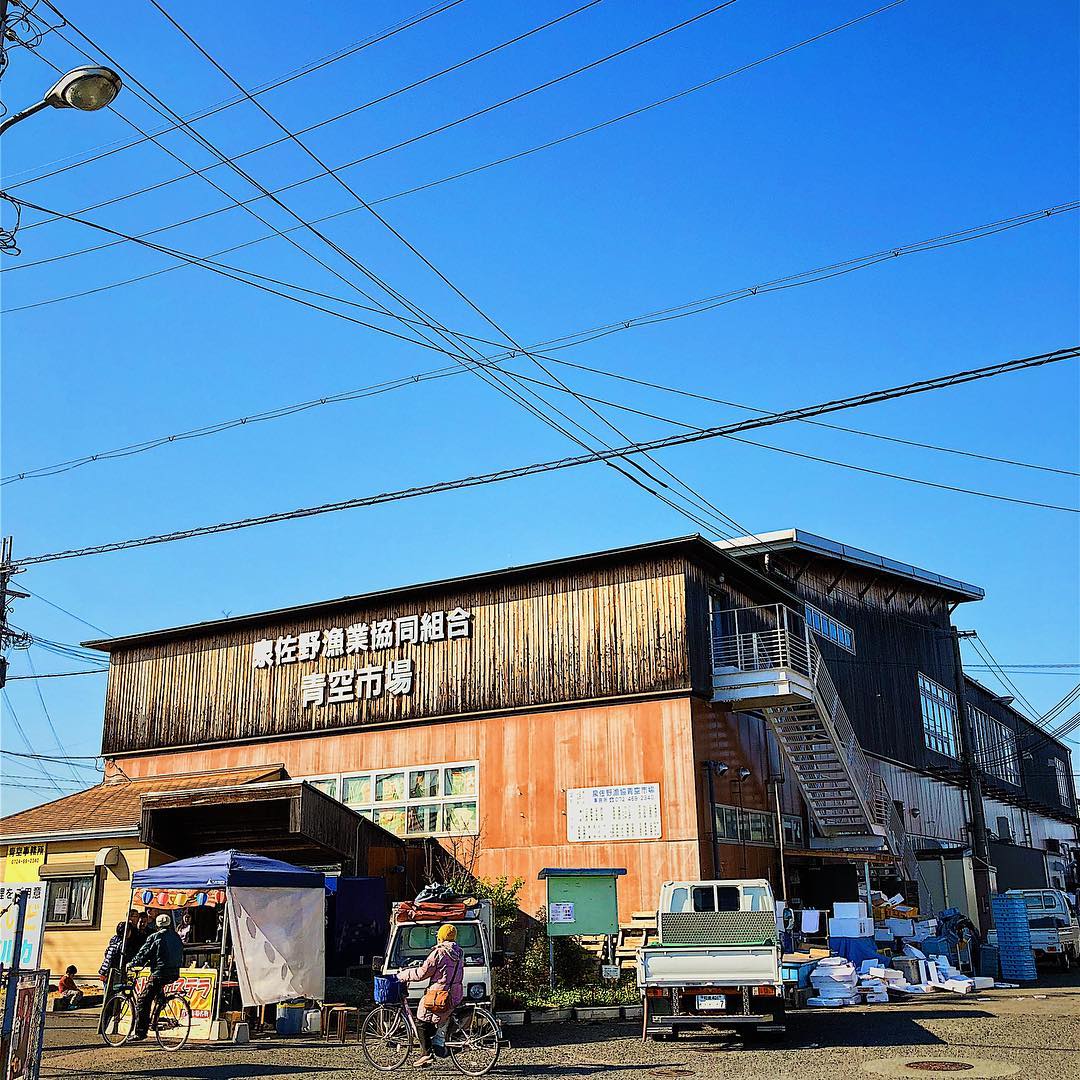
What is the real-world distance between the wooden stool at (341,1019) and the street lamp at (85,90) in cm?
1258

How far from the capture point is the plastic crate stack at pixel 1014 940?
86.6 ft

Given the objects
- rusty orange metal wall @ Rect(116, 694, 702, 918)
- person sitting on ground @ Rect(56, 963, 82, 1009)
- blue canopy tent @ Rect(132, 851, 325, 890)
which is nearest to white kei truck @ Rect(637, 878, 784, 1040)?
blue canopy tent @ Rect(132, 851, 325, 890)

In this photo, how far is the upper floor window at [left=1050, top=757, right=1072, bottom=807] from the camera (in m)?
61.9

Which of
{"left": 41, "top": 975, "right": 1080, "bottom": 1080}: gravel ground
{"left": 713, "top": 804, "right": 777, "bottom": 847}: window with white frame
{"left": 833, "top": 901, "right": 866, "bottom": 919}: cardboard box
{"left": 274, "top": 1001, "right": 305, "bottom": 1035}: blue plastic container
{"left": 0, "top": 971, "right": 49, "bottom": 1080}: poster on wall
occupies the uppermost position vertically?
{"left": 713, "top": 804, "right": 777, "bottom": 847}: window with white frame

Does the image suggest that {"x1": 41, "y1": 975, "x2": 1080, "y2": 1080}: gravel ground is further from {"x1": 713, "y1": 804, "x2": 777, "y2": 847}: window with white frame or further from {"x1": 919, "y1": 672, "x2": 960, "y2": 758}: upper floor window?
{"x1": 919, "y1": 672, "x2": 960, "y2": 758}: upper floor window

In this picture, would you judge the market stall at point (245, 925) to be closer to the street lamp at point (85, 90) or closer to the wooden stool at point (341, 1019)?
the wooden stool at point (341, 1019)

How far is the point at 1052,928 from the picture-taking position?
30.4 metres

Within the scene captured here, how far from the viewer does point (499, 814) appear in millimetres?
26734

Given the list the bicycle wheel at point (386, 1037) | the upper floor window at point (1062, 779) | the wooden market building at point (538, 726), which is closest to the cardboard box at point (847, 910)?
the wooden market building at point (538, 726)

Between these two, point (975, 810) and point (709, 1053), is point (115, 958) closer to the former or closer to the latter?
point (709, 1053)

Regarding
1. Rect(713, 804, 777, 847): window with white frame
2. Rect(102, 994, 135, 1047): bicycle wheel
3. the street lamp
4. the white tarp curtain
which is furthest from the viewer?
Rect(713, 804, 777, 847): window with white frame

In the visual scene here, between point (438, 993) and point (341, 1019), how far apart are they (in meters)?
4.53

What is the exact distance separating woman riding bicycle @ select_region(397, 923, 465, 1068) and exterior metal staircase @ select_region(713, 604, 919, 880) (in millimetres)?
14348

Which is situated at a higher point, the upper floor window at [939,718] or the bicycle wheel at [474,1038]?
the upper floor window at [939,718]
